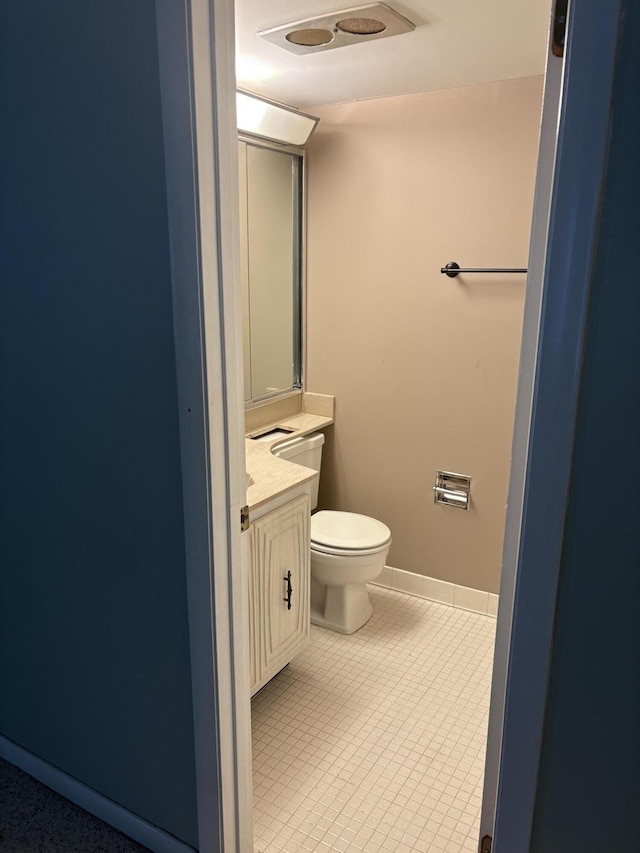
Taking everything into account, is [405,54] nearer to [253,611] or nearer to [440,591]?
[253,611]

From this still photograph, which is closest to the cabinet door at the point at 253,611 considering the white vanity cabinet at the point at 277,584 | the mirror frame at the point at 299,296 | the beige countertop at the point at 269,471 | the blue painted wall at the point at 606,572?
the white vanity cabinet at the point at 277,584

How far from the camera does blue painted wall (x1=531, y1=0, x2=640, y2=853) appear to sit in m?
0.91

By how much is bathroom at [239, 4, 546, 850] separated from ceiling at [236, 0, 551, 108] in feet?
0.33

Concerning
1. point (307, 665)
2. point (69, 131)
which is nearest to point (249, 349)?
point (307, 665)

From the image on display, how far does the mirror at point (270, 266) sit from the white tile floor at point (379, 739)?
3.97 ft

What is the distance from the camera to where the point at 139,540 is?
152 centimetres

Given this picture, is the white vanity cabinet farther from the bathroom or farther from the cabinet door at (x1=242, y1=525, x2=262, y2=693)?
the bathroom

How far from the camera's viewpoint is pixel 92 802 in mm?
1818

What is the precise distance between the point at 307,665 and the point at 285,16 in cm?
221

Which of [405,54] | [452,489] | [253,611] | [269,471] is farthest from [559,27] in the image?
[452,489]

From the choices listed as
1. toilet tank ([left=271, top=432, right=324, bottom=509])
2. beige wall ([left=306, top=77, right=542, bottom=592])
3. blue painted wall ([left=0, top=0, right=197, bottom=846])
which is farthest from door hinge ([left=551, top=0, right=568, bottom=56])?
toilet tank ([left=271, top=432, right=324, bottom=509])

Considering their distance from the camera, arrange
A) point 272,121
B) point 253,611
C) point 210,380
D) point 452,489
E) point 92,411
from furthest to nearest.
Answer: point 452,489 < point 272,121 < point 253,611 < point 92,411 < point 210,380

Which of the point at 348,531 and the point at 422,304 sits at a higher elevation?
the point at 422,304

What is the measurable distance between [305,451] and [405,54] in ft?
5.34
